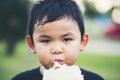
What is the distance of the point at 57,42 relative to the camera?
3.02 m

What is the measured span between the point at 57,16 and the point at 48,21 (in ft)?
0.31

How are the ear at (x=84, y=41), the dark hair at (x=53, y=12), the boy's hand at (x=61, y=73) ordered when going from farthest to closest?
1. the ear at (x=84, y=41)
2. the dark hair at (x=53, y=12)
3. the boy's hand at (x=61, y=73)

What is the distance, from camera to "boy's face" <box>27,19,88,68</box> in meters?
3.01

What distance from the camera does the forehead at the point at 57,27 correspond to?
3.04 meters

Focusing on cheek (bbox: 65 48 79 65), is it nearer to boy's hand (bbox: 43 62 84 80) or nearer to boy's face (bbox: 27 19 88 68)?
boy's face (bbox: 27 19 88 68)

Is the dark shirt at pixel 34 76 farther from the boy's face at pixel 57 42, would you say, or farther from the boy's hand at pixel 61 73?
the boy's hand at pixel 61 73

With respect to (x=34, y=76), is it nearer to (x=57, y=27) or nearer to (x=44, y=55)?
(x=44, y=55)

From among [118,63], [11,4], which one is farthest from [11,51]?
[118,63]

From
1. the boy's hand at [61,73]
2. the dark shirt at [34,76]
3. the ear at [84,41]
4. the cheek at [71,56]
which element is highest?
the ear at [84,41]

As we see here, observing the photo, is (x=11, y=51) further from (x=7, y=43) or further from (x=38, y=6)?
(x=38, y=6)

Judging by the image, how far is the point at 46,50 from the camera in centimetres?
304

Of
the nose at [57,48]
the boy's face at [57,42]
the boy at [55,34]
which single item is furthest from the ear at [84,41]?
the nose at [57,48]

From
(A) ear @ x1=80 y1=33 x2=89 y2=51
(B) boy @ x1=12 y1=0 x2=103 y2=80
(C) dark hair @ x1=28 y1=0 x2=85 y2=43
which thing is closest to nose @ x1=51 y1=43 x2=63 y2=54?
(B) boy @ x1=12 y1=0 x2=103 y2=80

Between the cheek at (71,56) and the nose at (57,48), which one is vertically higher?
the nose at (57,48)
